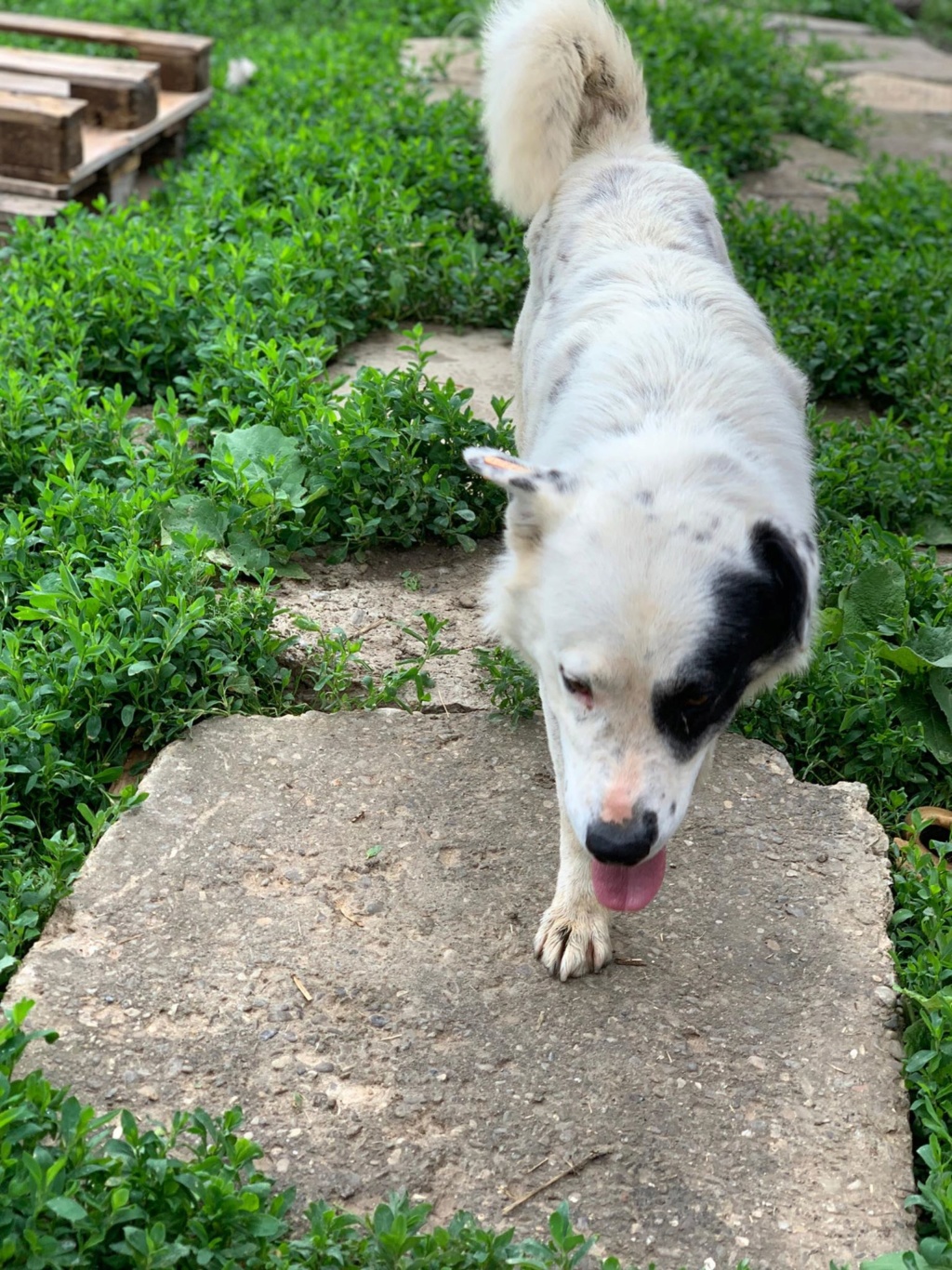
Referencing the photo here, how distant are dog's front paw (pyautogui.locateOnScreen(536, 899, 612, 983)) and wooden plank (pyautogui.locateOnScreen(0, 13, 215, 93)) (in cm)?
608

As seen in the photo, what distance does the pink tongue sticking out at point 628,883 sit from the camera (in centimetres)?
276

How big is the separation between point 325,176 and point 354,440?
2.53m

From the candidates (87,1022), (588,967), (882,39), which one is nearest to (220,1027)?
(87,1022)

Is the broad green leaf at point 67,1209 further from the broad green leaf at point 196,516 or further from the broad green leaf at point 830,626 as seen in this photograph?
the broad green leaf at point 830,626

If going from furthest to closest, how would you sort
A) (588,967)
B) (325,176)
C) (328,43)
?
(328,43) → (325,176) → (588,967)

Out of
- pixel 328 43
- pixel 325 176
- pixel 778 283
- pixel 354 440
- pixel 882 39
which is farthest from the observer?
pixel 882 39

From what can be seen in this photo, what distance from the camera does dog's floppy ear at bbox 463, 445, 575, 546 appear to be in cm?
269

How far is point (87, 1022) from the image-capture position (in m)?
2.71

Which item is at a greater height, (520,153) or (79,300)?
(520,153)

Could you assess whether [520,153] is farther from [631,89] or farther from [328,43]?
[328,43]

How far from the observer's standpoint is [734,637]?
2.56 metres

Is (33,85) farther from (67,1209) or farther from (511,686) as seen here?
(67,1209)

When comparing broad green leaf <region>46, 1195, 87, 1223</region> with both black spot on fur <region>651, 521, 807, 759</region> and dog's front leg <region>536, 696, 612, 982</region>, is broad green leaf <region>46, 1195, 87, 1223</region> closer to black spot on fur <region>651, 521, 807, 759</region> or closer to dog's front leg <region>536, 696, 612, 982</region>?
dog's front leg <region>536, 696, 612, 982</region>

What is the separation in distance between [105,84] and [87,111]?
0.61 ft
